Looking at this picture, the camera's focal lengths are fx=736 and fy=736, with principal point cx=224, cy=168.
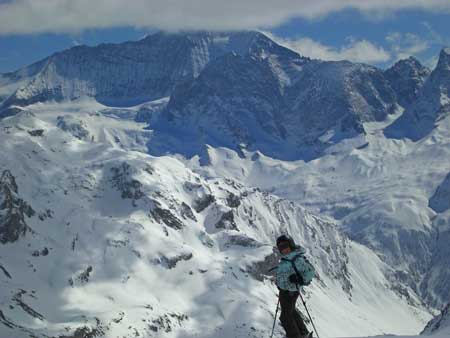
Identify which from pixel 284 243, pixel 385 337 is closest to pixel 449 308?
pixel 385 337

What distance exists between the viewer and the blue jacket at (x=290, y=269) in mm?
33000

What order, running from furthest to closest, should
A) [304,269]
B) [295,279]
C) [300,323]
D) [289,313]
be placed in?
1. [300,323]
2. [289,313]
3. [295,279]
4. [304,269]

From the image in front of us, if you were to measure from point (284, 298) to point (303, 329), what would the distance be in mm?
1761

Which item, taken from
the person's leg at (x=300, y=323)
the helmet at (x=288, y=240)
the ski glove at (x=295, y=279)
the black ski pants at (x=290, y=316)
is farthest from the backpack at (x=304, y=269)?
the person's leg at (x=300, y=323)

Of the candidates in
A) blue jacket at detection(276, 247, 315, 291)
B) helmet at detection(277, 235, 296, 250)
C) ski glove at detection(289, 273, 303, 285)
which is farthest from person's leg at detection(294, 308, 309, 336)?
helmet at detection(277, 235, 296, 250)

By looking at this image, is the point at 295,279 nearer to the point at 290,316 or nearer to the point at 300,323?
the point at 290,316

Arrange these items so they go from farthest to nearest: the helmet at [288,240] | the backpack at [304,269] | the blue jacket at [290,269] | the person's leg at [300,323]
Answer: the person's leg at [300,323], the helmet at [288,240], the blue jacket at [290,269], the backpack at [304,269]

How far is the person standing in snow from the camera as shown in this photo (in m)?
33.0

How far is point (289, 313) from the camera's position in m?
33.6

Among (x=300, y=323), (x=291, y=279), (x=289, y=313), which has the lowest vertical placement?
(x=300, y=323)

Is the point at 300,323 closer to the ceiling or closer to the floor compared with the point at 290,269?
closer to the floor

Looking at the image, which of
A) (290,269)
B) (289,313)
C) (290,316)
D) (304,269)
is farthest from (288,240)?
(290,316)

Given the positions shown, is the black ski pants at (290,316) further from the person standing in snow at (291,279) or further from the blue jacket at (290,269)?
the blue jacket at (290,269)

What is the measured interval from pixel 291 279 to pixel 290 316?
1.78 metres
